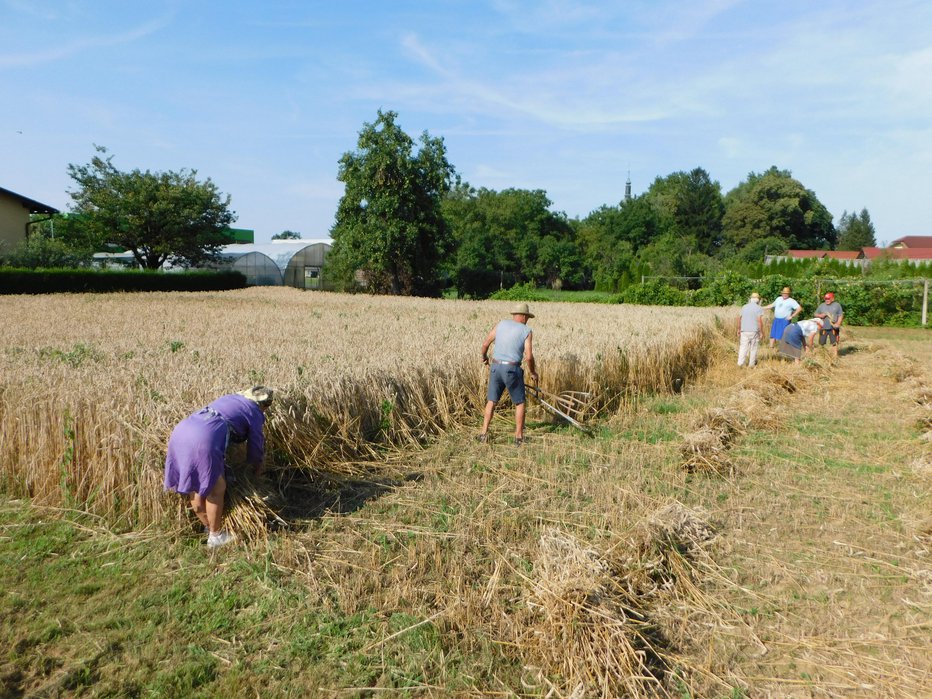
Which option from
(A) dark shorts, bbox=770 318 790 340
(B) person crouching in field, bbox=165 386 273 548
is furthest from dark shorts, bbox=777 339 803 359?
(B) person crouching in field, bbox=165 386 273 548

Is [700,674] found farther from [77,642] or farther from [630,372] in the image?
[630,372]

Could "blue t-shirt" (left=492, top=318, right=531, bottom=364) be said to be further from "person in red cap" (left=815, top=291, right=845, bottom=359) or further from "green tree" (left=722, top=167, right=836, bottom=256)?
"green tree" (left=722, top=167, right=836, bottom=256)

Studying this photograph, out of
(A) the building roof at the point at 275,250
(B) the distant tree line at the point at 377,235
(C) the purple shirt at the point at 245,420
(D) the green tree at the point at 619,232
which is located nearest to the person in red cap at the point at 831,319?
(C) the purple shirt at the point at 245,420

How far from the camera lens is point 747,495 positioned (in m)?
5.89

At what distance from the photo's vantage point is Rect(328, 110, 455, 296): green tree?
36.2m

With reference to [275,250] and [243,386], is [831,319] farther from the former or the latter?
[275,250]

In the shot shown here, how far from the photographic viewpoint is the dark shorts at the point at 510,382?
743 centimetres

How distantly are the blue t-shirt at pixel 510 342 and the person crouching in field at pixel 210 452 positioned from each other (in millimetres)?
3370

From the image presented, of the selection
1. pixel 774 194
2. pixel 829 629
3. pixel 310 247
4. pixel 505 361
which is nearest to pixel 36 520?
pixel 505 361

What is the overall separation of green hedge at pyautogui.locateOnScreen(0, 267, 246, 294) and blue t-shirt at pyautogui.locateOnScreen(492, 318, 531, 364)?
26.3m

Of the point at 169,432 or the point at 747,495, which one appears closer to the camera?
the point at 169,432

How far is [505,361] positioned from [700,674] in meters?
4.49

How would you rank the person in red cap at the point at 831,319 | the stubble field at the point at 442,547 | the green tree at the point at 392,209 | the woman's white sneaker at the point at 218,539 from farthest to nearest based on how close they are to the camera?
the green tree at the point at 392,209
the person in red cap at the point at 831,319
the woman's white sneaker at the point at 218,539
the stubble field at the point at 442,547

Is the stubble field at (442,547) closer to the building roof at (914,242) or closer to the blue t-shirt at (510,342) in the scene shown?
the blue t-shirt at (510,342)
